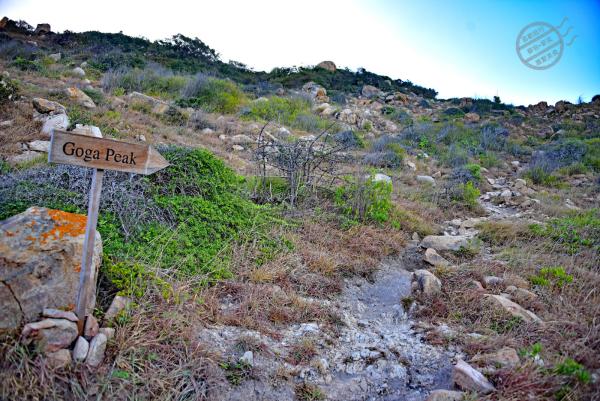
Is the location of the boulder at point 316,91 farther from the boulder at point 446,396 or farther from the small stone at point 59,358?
the small stone at point 59,358

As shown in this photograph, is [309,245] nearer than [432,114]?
Yes

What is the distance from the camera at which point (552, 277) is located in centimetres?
366

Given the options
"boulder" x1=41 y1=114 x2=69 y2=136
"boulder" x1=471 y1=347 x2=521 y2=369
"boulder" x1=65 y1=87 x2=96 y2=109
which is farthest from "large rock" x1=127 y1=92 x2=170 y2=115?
"boulder" x1=471 y1=347 x2=521 y2=369

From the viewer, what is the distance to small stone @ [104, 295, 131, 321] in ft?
7.63

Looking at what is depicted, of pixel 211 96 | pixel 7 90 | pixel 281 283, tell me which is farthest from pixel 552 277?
pixel 211 96

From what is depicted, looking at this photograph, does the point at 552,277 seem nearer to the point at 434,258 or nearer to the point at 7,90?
the point at 434,258

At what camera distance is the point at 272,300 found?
10.3 ft

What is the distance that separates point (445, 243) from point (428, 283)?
1332mm

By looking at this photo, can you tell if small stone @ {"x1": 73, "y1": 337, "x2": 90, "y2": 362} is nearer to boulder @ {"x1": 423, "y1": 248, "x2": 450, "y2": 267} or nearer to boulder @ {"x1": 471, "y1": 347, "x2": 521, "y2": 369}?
boulder @ {"x1": 471, "y1": 347, "x2": 521, "y2": 369}

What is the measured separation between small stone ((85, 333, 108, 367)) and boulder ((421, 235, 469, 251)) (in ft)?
13.0

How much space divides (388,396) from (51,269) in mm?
2348

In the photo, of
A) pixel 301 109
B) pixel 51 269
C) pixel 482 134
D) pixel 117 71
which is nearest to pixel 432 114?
pixel 482 134

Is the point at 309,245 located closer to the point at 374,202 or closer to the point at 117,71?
the point at 374,202

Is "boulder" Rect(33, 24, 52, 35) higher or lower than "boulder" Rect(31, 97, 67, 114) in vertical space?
higher
